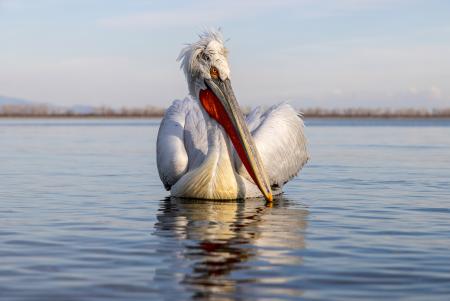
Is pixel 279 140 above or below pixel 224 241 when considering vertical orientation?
above

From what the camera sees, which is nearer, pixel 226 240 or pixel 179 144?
pixel 226 240

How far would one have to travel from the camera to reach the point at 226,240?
275 inches

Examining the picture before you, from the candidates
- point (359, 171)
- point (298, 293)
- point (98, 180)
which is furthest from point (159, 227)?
point (359, 171)

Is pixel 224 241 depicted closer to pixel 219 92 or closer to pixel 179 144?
pixel 219 92

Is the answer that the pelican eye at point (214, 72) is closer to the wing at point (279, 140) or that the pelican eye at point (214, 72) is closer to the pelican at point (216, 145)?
the pelican at point (216, 145)

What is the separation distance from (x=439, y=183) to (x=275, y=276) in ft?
23.8

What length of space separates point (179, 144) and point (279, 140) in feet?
3.98

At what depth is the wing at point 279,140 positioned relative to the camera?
10023 millimetres

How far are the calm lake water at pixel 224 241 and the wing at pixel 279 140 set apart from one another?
391mm

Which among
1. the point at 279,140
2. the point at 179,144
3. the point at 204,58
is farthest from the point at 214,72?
the point at 279,140

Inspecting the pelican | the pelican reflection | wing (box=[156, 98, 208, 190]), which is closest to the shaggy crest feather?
the pelican

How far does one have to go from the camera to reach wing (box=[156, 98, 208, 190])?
9.84 meters

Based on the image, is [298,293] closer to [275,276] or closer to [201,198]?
[275,276]

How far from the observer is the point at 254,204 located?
9.52 meters
